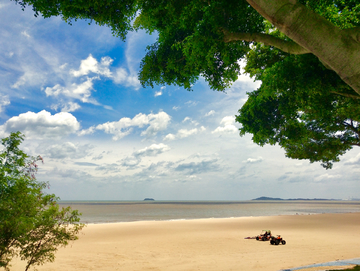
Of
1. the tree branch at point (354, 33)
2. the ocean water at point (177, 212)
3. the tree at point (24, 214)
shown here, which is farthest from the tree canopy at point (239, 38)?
the ocean water at point (177, 212)

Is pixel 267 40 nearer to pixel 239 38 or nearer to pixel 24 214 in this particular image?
pixel 239 38

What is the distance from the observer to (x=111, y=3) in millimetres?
6914

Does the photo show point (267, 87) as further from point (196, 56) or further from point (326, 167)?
point (326, 167)

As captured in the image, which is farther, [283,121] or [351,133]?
[351,133]

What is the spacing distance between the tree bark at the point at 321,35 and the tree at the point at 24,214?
6.69 m

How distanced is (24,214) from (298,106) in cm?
1023

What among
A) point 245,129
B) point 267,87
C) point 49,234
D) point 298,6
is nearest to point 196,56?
point 298,6

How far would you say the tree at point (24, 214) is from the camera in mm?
6469

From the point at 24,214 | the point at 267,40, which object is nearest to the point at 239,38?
the point at 267,40

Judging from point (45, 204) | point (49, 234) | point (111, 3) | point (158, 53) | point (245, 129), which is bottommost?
point (49, 234)

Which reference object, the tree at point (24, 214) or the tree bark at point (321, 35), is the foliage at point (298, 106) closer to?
the tree bark at point (321, 35)

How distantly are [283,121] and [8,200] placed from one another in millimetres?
10514

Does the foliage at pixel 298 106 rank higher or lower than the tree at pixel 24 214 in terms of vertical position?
higher

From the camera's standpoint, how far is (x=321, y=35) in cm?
422
